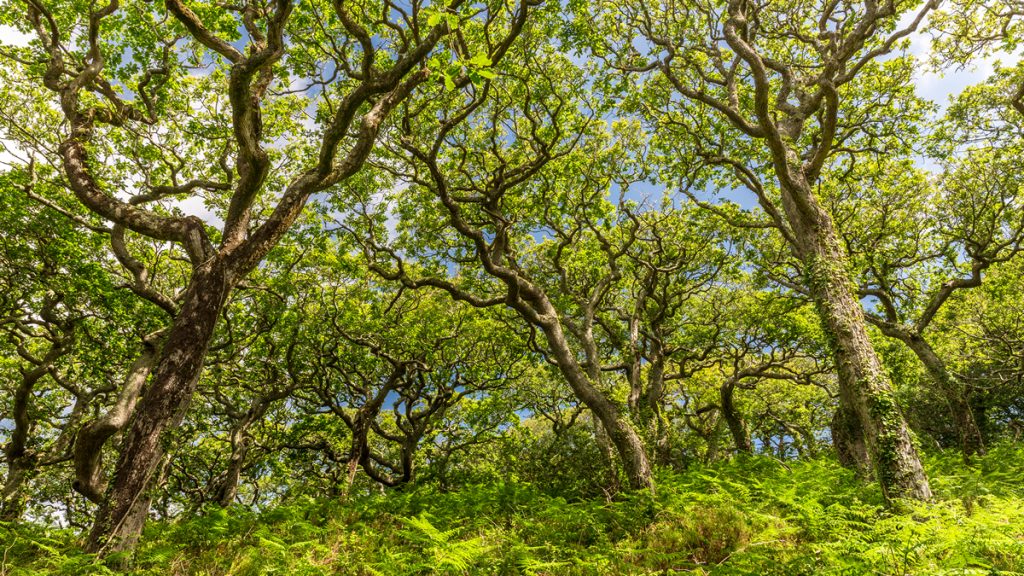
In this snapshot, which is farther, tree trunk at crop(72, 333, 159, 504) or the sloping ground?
tree trunk at crop(72, 333, 159, 504)

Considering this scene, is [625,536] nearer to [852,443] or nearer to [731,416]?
[852,443]

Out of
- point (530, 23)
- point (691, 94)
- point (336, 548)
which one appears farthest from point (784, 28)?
point (336, 548)

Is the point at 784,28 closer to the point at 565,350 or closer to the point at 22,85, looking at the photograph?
the point at 565,350

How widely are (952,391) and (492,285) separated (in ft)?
49.0

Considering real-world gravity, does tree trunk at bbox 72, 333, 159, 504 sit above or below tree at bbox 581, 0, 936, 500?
below

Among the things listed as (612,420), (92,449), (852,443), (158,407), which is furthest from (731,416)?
(92,449)

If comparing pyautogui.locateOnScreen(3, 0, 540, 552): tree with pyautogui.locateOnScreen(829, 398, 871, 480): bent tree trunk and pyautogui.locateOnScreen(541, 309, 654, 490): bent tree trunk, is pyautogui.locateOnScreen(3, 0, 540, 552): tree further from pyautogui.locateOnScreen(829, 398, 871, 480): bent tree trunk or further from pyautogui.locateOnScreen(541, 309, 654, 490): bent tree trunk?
pyautogui.locateOnScreen(829, 398, 871, 480): bent tree trunk

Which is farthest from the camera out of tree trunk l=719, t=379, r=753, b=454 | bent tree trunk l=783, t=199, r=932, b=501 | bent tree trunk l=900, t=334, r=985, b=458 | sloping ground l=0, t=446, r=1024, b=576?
tree trunk l=719, t=379, r=753, b=454

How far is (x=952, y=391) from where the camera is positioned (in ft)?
46.0

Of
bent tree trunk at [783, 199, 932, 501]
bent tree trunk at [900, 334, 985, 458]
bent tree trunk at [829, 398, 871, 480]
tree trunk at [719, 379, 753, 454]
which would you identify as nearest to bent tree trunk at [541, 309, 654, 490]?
bent tree trunk at [783, 199, 932, 501]

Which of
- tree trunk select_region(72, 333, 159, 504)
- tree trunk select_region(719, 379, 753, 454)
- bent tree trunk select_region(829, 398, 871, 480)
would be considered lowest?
bent tree trunk select_region(829, 398, 871, 480)

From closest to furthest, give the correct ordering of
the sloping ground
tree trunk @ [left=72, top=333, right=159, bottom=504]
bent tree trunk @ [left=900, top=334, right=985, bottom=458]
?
the sloping ground < tree trunk @ [left=72, top=333, right=159, bottom=504] < bent tree trunk @ [left=900, top=334, right=985, bottom=458]

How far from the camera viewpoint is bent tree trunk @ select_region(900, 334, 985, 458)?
14.2 m

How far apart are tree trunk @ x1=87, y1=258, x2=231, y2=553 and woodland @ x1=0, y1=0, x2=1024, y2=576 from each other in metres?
0.04
